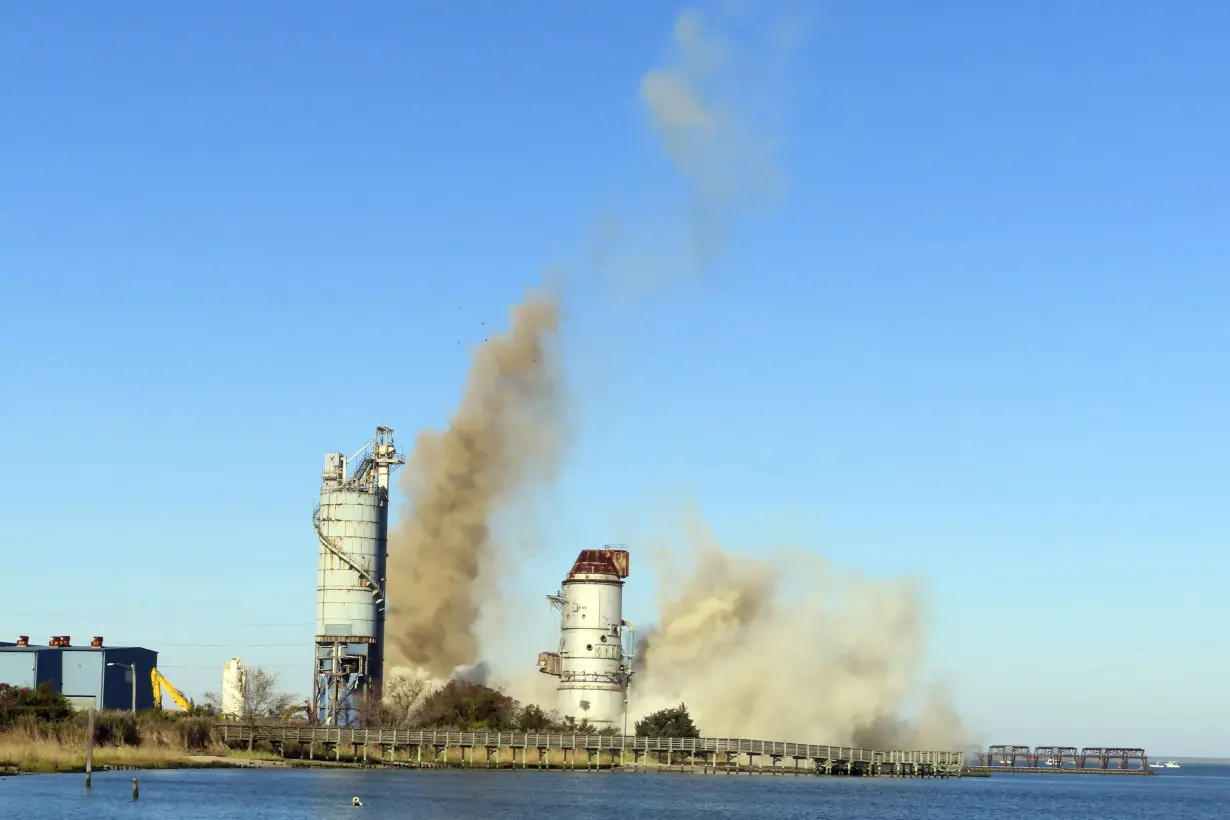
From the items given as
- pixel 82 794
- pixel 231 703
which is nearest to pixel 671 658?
pixel 231 703

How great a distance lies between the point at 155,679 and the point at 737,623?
59.9m

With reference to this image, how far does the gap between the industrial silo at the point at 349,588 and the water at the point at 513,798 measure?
14.7 m


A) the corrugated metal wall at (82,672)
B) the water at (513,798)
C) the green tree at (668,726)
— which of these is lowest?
the water at (513,798)

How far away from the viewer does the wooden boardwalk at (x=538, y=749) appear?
142 m

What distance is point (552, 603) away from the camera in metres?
161

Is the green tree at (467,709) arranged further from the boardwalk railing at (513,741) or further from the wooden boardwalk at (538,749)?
the boardwalk railing at (513,741)

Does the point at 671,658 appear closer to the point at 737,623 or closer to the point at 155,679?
the point at 737,623

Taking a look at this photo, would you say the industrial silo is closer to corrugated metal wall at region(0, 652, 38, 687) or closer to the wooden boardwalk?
the wooden boardwalk

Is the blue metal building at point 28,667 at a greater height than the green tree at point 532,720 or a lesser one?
greater

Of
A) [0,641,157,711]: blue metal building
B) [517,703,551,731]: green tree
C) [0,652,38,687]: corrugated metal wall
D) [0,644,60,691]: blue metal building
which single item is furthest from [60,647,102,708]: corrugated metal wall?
[517,703,551,731]: green tree

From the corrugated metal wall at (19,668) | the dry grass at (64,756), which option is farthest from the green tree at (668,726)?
the corrugated metal wall at (19,668)

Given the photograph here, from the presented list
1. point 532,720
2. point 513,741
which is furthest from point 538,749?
point 532,720

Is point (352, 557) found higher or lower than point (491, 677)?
higher

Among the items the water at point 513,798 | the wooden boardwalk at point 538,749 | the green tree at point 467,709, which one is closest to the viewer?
the water at point 513,798
